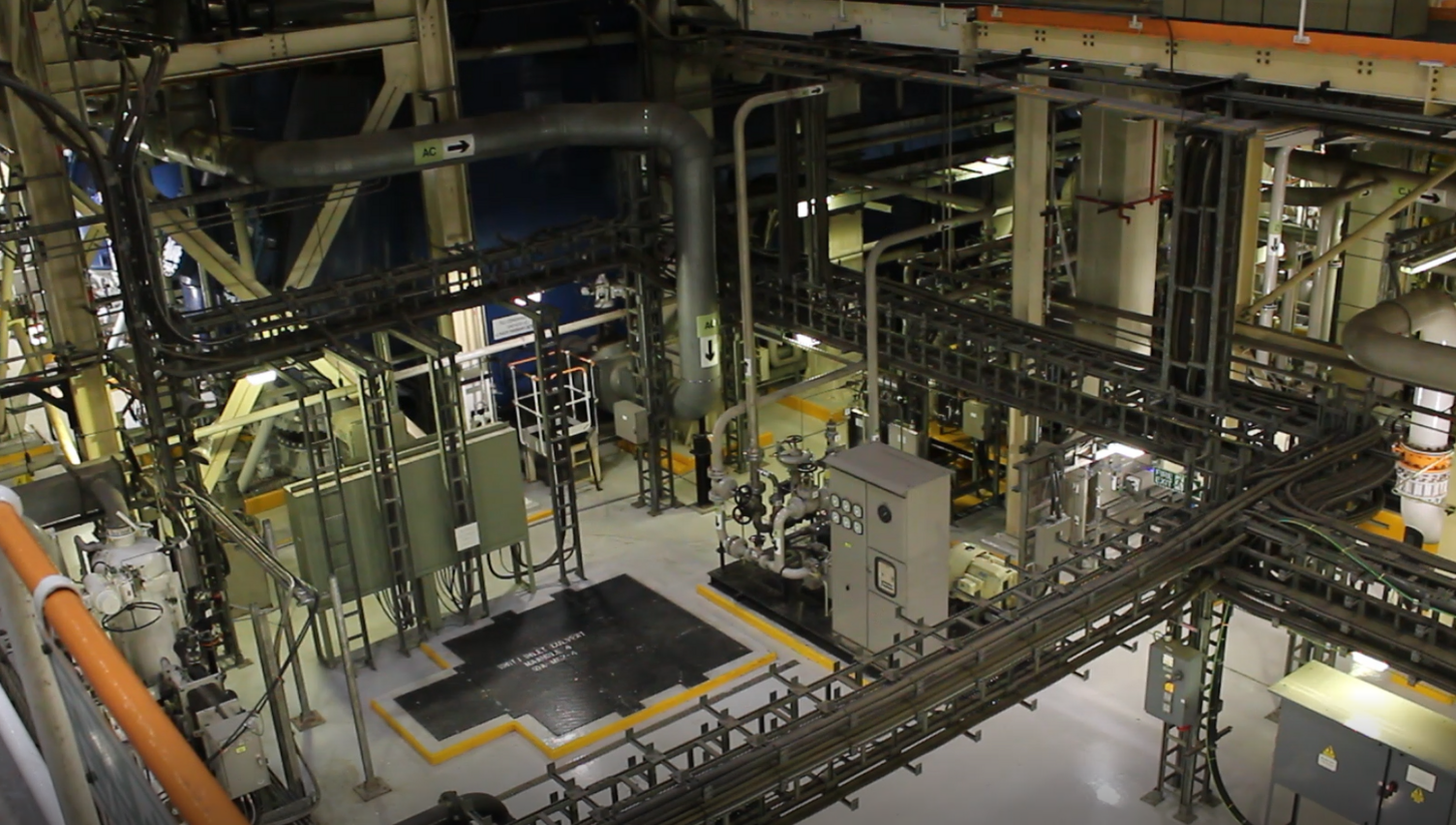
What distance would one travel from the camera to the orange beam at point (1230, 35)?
9.62 m

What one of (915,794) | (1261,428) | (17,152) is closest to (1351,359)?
(1261,428)

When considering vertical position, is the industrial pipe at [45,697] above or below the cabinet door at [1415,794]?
above

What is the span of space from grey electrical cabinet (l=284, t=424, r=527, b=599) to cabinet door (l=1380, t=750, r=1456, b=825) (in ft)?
28.9

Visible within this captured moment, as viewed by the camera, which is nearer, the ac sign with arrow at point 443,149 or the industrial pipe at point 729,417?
the ac sign with arrow at point 443,149

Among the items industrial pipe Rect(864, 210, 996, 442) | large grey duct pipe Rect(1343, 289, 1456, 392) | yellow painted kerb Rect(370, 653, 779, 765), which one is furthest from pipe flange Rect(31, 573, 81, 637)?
industrial pipe Rect(864, 210, 996, 442)

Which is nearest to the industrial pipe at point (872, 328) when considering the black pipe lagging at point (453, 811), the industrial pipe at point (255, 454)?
the black pipe lagging at point (453, 811)

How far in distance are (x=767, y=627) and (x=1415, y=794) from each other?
21.4 feet

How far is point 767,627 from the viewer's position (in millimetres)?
14438

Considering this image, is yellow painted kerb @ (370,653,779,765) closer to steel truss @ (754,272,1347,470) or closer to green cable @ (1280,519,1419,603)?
steel truss @ (754,272,1347,470)

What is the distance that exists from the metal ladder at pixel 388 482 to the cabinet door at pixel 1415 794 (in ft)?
30.3

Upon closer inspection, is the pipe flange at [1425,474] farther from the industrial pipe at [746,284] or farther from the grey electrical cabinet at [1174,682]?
the industrial pipe at [746,284]

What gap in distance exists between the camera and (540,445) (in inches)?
656

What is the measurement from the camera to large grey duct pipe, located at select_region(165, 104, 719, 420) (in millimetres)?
13375

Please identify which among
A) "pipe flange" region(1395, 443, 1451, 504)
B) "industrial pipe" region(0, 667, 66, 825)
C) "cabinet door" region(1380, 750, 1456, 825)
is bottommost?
"cabinet door" region(1380, 750, 1456, 825)
